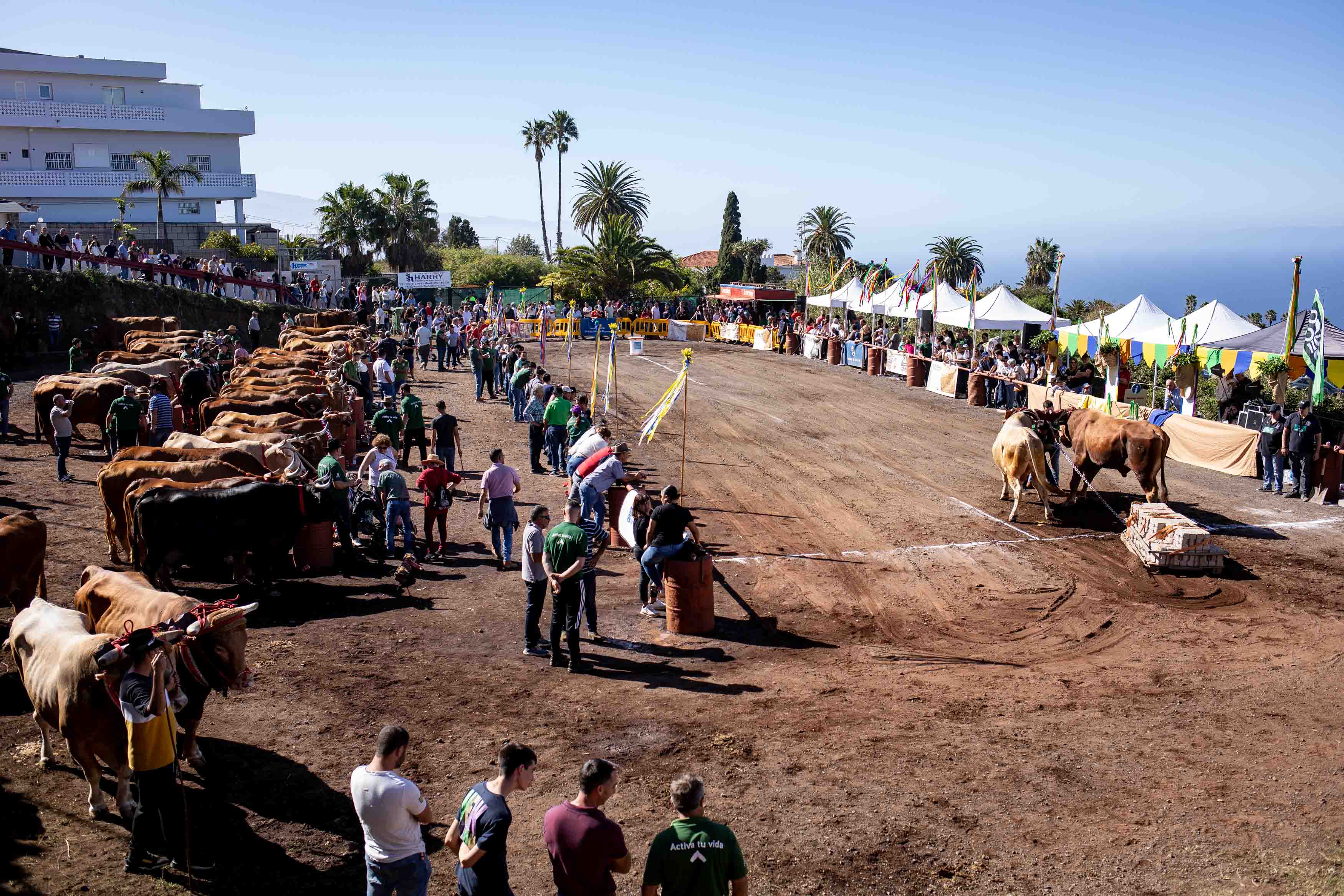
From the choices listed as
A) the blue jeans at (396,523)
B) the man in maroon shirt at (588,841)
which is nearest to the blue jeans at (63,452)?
the blue jeans at (396,523)

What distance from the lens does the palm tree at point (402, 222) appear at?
71375 mm

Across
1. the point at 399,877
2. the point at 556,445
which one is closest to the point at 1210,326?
the point at 556,445

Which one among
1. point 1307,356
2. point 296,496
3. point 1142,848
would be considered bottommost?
point 1142,848

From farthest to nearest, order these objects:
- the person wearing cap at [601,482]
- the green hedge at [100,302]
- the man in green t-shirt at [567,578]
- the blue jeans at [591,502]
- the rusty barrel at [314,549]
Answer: the green hedge at [100,302]
the blue jeans at [591,502]
the person wearing cap at [601,482]
the rusty barrel at [314,549]
the man in green t-shirt at [567,578]

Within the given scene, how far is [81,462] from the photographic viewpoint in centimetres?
1969

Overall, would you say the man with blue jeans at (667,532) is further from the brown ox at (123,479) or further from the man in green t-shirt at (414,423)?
the man in green t-shirt at (414,423)

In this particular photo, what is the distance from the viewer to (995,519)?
1792 centimetres

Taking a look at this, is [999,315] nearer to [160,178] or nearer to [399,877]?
[399,877]

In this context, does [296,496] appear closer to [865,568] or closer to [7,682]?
[7,682]

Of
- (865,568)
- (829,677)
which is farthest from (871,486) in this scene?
(829,677)

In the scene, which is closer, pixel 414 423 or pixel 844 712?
pixel 844 712

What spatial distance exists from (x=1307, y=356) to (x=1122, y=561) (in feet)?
30.2

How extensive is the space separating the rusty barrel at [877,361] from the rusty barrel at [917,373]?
8.88 feet

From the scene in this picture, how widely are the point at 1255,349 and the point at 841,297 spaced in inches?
795
